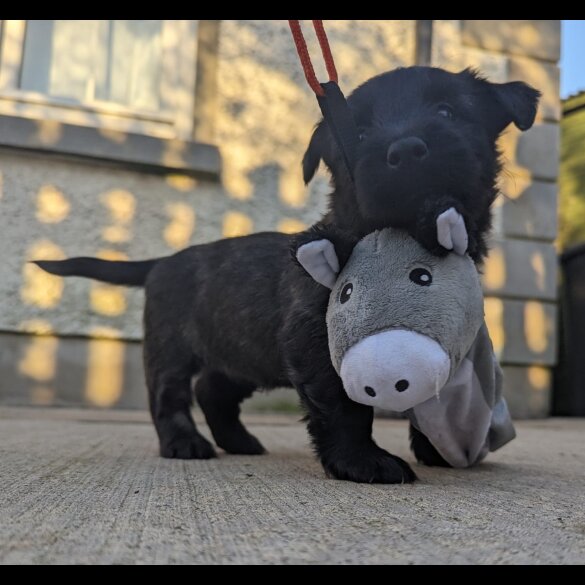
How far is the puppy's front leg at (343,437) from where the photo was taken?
3.97ft

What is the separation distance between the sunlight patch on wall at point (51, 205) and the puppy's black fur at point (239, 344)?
170 centimetres

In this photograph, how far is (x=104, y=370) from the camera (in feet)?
11.6

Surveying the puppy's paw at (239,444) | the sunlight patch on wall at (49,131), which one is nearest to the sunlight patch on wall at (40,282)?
the sunlight patch on wall at (49,131)

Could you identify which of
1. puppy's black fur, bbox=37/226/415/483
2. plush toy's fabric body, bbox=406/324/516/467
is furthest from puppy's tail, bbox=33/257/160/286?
plush toy's fabric body, bbox=406/324/516/467

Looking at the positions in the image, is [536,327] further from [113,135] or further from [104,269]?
[104,269]

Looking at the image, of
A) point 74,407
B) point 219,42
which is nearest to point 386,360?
point 74,407

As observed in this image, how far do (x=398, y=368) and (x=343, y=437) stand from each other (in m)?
0.27

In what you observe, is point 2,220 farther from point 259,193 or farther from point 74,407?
point 259,193

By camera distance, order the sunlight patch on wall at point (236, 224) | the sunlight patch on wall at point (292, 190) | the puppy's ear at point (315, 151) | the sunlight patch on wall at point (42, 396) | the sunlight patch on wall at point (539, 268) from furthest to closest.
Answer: the sunlight patch on wall at point (539, 268), the sunlight patch on wall at point (292, 190), the sunlight patch on wall at point (236, 224), the sunlight patch on wall at point (42, 396), the puppy's ear at point (315, 151)

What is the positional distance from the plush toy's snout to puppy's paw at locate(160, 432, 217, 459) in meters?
0.71

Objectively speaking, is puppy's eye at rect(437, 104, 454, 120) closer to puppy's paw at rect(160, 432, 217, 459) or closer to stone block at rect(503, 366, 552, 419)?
puppy's paw at rect(160, 432, 217, 459)

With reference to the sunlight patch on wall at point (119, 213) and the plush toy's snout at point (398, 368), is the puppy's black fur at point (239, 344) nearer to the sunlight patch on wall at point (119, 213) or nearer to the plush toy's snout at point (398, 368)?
the plush toy's snout at point (398, 368)

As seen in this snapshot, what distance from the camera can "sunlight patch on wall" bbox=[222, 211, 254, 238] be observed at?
12.4 feet
